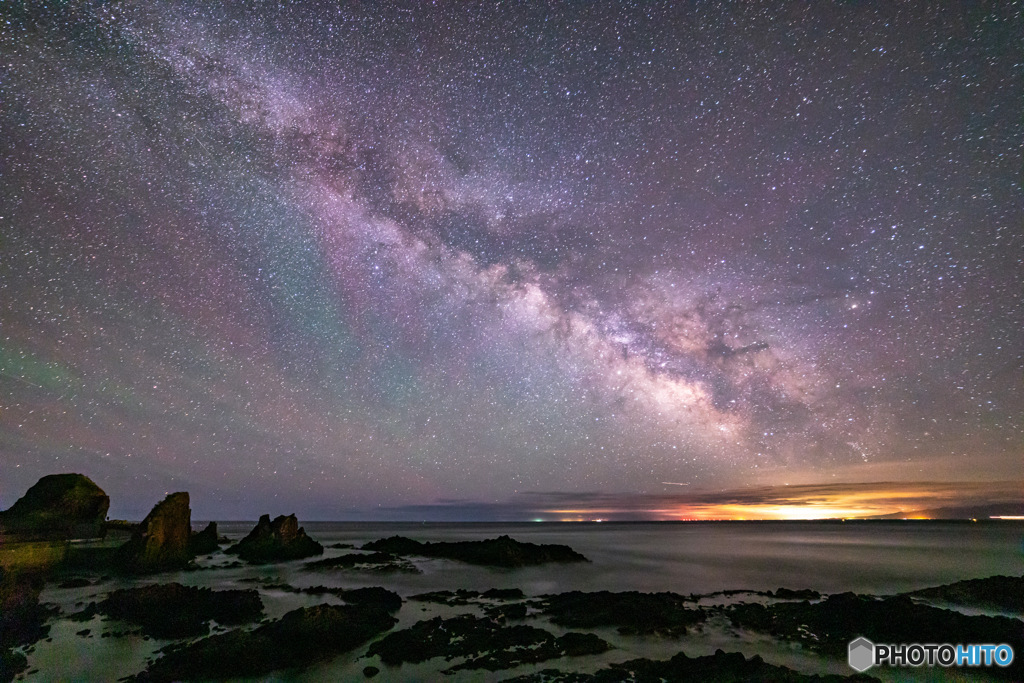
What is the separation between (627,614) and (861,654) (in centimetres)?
1022

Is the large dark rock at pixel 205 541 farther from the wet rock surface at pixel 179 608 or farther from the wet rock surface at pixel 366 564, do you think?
the wet rock surface at pixel 179 608

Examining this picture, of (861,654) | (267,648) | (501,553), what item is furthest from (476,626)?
(501,553)

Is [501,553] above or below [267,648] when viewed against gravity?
below

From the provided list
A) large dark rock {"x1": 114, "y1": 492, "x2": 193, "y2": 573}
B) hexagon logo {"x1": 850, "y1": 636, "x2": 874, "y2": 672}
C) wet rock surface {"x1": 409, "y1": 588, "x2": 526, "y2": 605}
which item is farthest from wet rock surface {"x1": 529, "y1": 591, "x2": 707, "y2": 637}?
large dark rock {"x1": 114, "y1": 492, "x2": 193, "y2": 573}

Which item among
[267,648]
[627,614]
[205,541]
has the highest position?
[267,648]

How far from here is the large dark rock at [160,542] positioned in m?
44.4

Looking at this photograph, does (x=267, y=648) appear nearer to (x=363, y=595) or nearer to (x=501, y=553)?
(x=363, y=595)

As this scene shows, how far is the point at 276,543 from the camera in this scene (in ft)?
194

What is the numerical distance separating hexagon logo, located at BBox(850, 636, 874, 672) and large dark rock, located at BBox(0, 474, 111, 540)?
5417 centimetres

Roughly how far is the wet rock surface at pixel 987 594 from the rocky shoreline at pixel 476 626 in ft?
0.32

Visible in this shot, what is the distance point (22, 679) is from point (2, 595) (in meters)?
8.13

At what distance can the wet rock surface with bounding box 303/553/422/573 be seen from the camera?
5188 centimetres

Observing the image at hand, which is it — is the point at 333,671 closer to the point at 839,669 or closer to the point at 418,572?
the point at 839,669

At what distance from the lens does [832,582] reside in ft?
156
